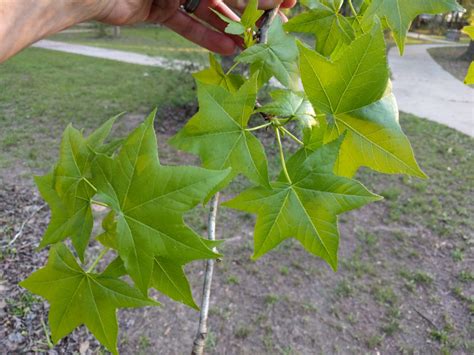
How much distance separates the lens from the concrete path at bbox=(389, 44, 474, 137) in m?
6.01

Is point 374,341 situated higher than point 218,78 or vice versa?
point 218,78

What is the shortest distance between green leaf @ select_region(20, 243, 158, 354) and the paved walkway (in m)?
4.71

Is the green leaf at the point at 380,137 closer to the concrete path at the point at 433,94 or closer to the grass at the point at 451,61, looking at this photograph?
the concrete path at the point at 433,94

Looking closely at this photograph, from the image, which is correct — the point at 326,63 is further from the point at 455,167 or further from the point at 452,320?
the point at 455,167

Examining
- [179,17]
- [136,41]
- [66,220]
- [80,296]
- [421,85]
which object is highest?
[179,17]

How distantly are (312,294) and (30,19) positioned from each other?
2.02m

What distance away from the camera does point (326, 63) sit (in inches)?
23.2

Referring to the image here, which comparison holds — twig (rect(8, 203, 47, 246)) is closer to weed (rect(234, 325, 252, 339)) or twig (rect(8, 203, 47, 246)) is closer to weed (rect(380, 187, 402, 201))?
weed (rect(234, 325, 252, 339))

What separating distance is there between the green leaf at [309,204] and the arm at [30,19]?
612mm

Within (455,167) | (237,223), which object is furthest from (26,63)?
(455,167)

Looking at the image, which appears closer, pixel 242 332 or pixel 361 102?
pixel 361 102

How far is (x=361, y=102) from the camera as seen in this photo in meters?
0.61

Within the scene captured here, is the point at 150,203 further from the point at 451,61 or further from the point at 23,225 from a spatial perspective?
the point at 451,61

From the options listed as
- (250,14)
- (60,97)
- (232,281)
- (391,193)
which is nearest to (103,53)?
(60,97)
